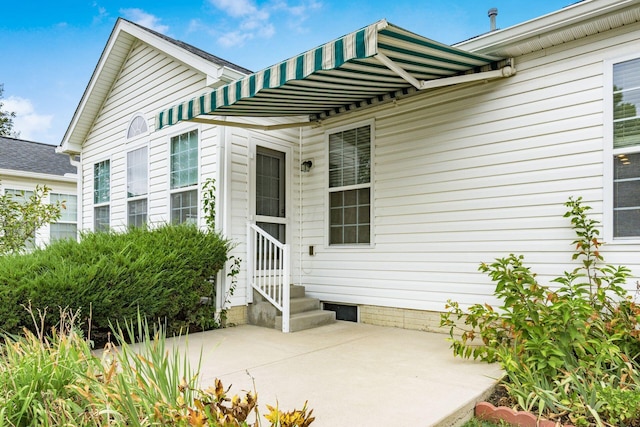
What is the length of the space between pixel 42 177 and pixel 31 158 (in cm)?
151

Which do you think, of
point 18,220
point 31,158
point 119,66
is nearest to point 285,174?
point 119,66

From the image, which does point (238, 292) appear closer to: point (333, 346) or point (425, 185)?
point (333, 346)

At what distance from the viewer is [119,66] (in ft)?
25.5

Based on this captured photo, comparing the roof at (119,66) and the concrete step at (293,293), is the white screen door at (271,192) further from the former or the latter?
the roof at (119,66)

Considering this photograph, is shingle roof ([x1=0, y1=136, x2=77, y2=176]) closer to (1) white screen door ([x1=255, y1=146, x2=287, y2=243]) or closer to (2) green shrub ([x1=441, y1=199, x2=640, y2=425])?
(1) white screen door ([x1=255, y1=146, x2=287, y2=243])

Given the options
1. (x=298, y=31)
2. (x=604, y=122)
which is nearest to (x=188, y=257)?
(x=604, y=122)

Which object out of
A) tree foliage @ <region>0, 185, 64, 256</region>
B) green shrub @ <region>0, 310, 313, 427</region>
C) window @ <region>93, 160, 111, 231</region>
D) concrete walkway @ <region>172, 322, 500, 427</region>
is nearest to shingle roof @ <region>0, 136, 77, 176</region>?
window @ <region>93, 160, 111, 231</region>

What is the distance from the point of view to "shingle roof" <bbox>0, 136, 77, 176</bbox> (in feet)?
37.2

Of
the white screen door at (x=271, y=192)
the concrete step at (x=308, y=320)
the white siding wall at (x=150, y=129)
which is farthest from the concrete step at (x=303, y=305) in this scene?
the white siding wall at (x=150, y=129)

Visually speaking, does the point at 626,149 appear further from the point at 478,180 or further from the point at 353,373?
the point at 353,373

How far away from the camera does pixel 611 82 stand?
13.0 feet

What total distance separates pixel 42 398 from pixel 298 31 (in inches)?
624

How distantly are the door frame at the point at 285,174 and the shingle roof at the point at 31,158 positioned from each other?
8683 millimetres

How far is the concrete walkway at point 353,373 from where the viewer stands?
2711 mm
